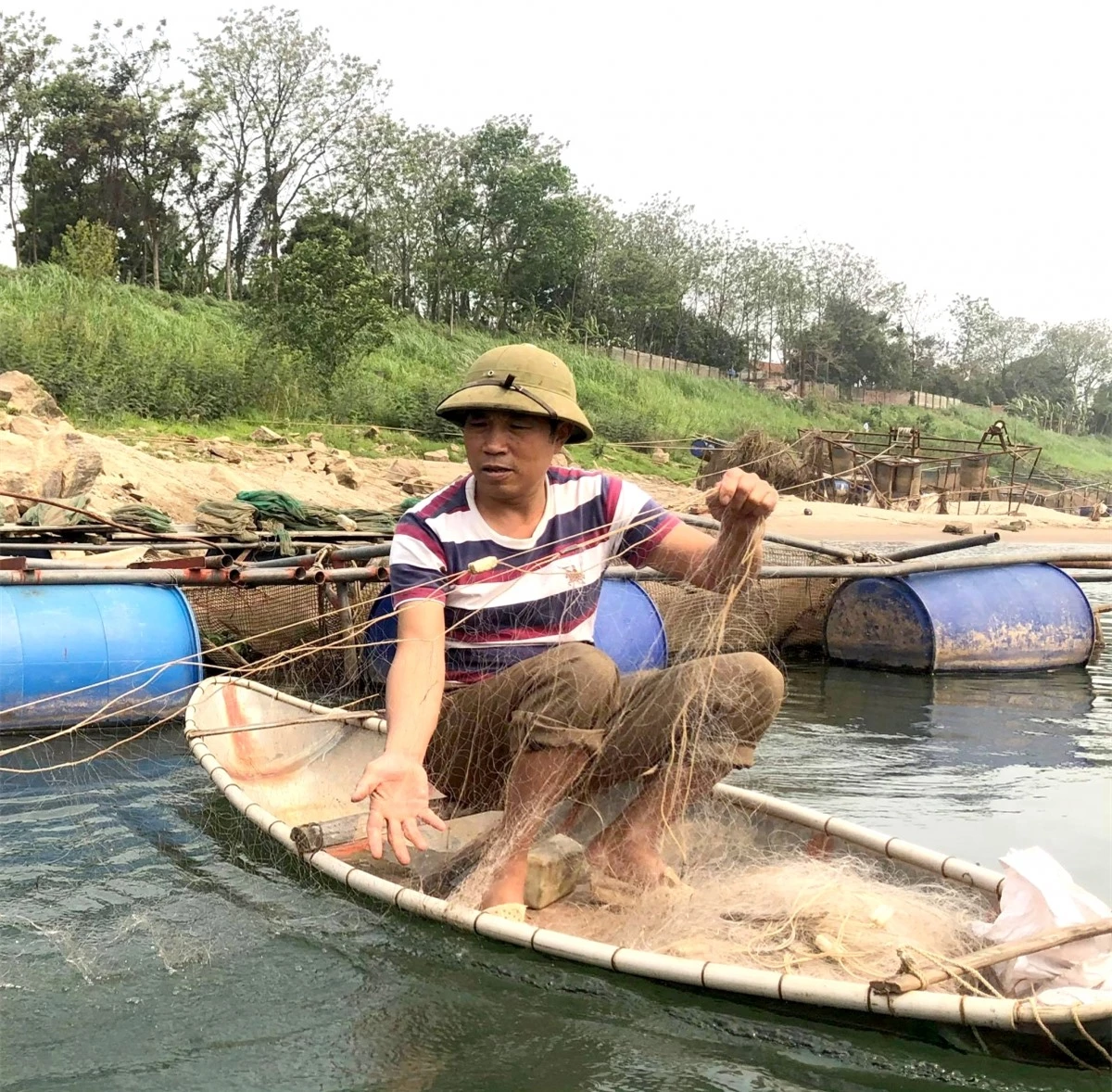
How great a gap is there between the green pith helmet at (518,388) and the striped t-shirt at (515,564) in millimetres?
243

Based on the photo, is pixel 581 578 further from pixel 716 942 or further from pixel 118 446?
pixel 118 446

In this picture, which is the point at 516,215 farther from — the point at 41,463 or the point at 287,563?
the point at 287,563

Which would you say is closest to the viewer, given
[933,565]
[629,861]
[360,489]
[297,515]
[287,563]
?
[629,861]

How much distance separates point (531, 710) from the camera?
3.22 meters

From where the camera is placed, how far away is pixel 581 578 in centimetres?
351

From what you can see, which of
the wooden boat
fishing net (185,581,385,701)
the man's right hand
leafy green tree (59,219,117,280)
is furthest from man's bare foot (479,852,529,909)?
leafy green tree (59,219,117,280)

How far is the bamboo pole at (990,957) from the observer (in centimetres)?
268

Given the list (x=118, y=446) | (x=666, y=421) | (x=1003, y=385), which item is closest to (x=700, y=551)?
(x=118, y=446)

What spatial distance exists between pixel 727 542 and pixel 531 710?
2.44 ft

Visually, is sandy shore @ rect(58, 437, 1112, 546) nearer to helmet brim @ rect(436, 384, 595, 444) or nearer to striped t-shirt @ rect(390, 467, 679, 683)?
striped t-shirt @ rect(390, 467, 679, 683)

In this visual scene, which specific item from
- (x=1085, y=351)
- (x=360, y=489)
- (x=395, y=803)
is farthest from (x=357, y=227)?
(x=1085, y=351)

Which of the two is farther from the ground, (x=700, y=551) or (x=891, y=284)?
(x=891, y=284)

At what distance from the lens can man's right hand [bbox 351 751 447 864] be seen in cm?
260

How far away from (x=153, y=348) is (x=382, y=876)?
18117 millimetres
